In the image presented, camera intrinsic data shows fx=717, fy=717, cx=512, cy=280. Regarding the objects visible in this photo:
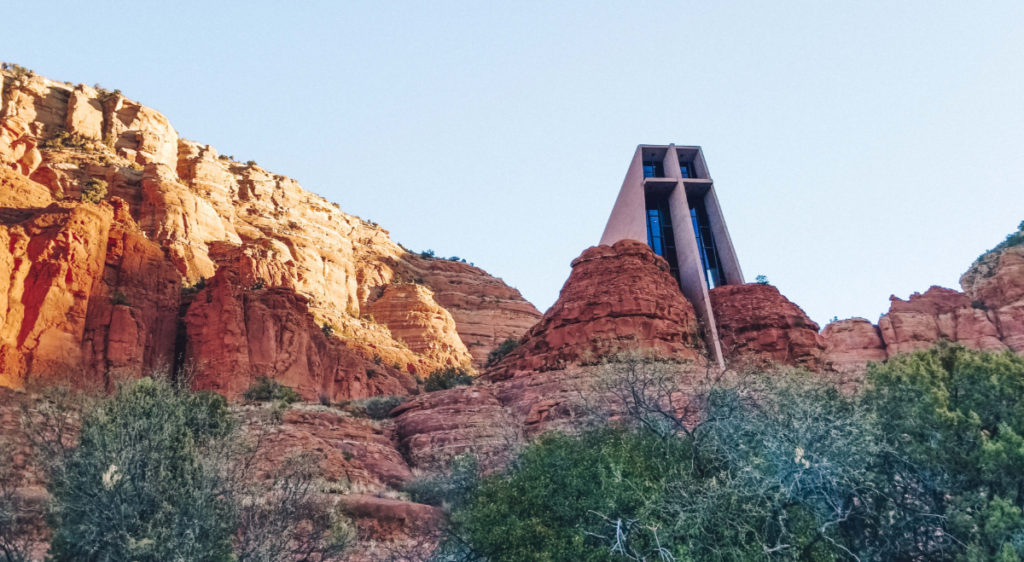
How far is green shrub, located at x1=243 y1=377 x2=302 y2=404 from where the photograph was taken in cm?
2892

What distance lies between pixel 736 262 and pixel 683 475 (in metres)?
25.7

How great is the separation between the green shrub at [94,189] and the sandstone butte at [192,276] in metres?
0.61

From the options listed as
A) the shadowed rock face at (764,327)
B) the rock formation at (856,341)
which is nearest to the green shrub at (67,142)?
the shadowed rock face at (764,327)

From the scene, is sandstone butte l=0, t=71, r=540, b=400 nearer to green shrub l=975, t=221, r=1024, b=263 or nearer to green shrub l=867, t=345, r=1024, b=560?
green shrub l=867, t=345, r=1024, b=560

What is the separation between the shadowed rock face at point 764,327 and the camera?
32438 millimetres

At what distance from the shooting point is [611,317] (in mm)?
31422

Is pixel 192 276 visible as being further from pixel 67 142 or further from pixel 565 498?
pixel 565 498

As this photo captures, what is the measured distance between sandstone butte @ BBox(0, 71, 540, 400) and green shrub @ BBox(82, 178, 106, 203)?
611mm

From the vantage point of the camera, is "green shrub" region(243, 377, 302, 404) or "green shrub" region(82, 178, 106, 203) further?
"green shrub" region(82, 178, 106, 203)

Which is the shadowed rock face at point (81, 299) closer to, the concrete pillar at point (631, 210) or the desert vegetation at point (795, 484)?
the desert vegetation at point (795, 484)

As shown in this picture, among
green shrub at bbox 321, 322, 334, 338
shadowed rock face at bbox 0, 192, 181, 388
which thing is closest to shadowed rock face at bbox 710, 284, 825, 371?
green shrub at bbox 321, 322, 334, 338

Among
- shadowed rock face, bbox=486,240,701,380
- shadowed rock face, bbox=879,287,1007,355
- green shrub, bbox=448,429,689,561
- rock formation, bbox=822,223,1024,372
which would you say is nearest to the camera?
green shrub, bbox=448,429,689,561

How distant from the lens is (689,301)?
36031 mm

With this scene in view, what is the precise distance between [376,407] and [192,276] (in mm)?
17359
